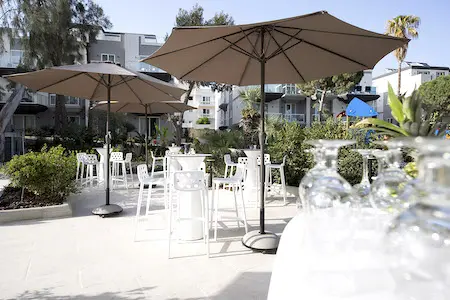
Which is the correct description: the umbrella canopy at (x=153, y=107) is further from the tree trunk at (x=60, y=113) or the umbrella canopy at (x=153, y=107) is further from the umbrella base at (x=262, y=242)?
the tree trunk at (x=60, y=113)

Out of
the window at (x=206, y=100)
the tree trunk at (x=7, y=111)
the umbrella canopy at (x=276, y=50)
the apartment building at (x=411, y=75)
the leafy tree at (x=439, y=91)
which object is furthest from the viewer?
the window at (x=206, y=100)

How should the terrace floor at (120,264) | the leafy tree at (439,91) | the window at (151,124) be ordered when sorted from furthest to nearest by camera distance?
the leafy tree at (439,91) < the window at (151,124) < the terrace floor at (120,264)

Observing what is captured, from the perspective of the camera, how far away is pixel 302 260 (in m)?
1.01

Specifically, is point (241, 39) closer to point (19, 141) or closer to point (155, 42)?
point (19, 141)

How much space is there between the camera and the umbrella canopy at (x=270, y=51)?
2.94 meters

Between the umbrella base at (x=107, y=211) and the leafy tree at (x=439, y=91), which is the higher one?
the leafy tree at (x=439, y=91)

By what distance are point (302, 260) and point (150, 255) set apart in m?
2.79

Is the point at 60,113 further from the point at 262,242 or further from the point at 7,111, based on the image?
the point at 262,242

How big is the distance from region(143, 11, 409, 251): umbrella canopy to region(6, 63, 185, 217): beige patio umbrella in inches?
48.5

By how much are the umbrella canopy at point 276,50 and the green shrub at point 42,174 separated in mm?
2882

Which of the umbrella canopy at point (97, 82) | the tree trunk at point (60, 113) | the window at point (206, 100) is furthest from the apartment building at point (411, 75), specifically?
the umbrella canopy at point (97, 82)

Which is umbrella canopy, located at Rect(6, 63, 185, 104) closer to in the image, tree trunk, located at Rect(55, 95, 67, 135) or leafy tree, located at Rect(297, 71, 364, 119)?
tree trunk, located at Rect(55, 95, 67, 135)

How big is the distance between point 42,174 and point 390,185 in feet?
18.6

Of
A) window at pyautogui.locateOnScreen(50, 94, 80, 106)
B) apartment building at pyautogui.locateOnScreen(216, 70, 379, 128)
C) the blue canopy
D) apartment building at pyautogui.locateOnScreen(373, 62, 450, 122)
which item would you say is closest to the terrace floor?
the blue canopy
